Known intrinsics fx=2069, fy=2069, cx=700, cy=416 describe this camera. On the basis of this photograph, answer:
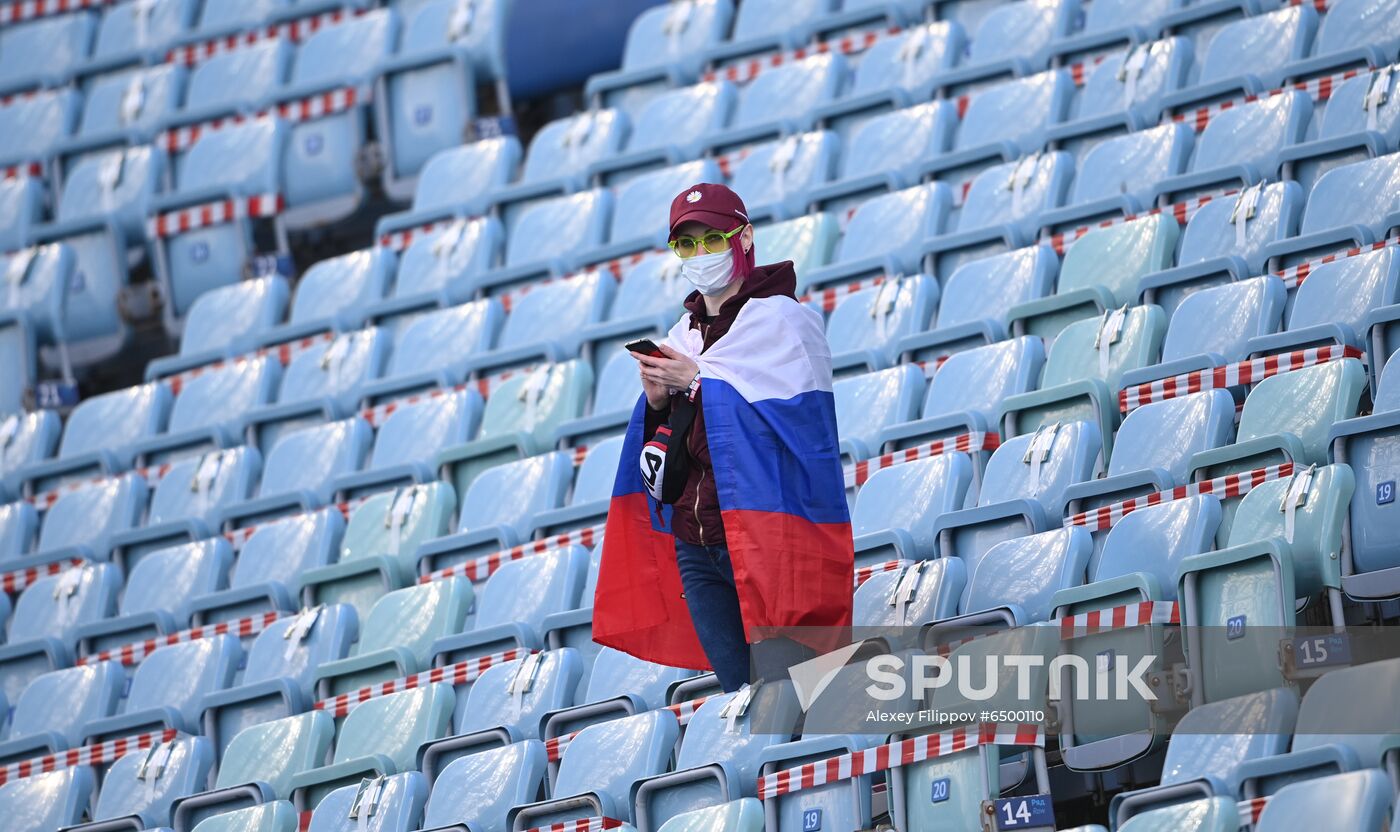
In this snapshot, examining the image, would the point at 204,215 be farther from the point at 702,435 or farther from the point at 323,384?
the point at 702,435

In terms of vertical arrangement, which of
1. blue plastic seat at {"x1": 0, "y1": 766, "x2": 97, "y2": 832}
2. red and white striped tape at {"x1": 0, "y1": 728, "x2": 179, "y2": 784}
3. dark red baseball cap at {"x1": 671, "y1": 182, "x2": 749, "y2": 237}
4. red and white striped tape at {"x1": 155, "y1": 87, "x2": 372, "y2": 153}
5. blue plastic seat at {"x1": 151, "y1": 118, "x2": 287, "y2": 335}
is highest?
red and white striped tape at {"x1": 155, "y1": 87, "x2": 372, "y2": 153}

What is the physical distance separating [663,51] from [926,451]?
156 inches

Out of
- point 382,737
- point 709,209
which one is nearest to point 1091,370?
point 709,209

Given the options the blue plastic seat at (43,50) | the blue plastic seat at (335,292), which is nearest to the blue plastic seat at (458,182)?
the blue plastic seat at (335,292)

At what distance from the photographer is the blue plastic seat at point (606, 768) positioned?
5020 millimetres

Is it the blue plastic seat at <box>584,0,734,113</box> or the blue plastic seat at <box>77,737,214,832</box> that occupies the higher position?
the blue plastic seat at <box>584,0,734,113</box>

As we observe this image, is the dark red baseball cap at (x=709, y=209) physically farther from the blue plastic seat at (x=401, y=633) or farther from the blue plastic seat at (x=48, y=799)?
the blue plastic seat at (x=48, y=799)

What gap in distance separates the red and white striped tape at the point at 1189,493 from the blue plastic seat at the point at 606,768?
1.18m

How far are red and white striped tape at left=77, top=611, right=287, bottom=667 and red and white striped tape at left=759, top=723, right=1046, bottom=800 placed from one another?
2.55 metres

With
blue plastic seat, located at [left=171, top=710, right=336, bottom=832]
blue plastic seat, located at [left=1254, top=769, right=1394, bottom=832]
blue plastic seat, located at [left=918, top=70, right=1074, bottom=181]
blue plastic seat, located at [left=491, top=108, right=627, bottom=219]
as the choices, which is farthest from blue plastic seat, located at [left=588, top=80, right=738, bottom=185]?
blue plastic seat, located at [left=1254, top=769, right=1394, bottom=832]

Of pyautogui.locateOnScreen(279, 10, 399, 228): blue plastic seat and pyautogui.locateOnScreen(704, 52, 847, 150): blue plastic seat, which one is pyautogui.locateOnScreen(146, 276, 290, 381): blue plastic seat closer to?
pyautogui.locateOnScreen(279, 10, 399, 228): blue plastic seat

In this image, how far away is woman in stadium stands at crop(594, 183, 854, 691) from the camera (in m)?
4.77

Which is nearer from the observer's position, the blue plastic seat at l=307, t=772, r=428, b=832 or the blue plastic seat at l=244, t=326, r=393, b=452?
the blue plastic seat at l=307, t=772, r=428, b=832

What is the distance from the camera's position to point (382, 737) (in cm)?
577
